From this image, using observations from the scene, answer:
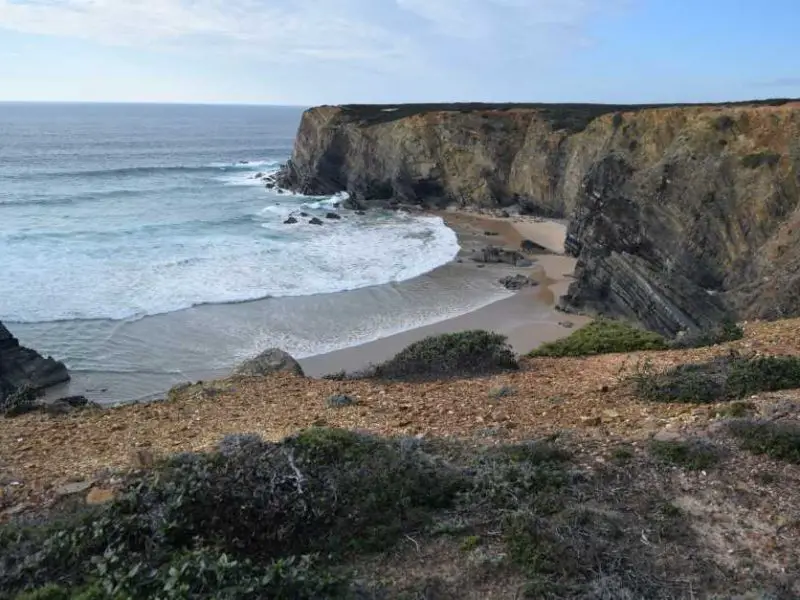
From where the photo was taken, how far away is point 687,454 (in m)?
5.80

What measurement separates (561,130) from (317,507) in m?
38.2

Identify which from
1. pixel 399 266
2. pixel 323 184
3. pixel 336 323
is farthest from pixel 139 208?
pixel 336 323

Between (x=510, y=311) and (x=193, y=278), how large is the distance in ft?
36.1

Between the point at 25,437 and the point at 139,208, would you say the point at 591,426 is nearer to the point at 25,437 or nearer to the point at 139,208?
the point at 25,437

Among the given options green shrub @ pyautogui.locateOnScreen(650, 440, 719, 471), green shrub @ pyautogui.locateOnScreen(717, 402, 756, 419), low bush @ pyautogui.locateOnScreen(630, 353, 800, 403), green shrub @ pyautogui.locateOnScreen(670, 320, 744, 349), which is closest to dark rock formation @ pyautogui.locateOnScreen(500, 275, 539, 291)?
green shrub @ pyautogui.locateOnScreen(670, 320, 744, 349)

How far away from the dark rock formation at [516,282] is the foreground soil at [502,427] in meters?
12.5

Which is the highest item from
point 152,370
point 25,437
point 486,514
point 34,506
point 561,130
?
point 561,130

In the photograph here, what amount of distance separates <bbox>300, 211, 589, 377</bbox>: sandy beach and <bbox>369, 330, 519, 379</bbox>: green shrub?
4.24 metres

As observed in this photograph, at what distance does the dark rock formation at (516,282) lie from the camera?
78.9ft

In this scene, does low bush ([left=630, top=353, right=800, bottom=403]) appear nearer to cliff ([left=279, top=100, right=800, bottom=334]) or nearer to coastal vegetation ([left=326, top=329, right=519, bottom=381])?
coastal vegetation ([left=326, top=329, right=519, bottom=381])

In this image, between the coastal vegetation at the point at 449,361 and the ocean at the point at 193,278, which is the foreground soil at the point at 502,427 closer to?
the coastal vegetation at the point at 449,361

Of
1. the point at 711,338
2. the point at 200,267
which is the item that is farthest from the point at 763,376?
the point at 200,267

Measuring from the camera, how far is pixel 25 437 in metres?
8.39

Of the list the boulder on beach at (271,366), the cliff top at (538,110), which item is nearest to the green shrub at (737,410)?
the boulder on beach at (271,366)
